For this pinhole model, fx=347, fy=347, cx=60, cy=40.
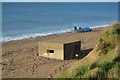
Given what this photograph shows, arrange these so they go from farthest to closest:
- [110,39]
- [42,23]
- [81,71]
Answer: [42,23] → [110,39] → [81,71]

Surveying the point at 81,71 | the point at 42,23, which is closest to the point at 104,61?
the point at 81,71

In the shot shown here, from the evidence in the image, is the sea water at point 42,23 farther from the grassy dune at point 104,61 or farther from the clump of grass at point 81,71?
the clump of grass at point 81,71

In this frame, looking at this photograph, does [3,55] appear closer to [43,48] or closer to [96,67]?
[43,48]

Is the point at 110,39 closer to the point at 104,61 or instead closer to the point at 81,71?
the point at 104,61

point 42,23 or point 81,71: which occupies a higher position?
point 81,71

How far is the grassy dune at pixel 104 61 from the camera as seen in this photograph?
7.79m

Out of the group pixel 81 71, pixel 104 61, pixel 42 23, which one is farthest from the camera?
pixel 42 23

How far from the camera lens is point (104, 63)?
8.30m

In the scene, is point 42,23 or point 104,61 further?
point 42,23

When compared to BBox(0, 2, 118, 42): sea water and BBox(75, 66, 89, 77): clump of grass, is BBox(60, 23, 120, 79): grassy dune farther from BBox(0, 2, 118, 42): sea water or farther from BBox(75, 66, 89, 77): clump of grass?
BBox(0, 2, 118, 42): sea water

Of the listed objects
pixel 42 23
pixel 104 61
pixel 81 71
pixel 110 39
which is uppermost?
pixel 110 39

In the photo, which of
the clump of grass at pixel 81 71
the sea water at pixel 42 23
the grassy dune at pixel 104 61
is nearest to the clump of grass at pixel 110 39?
the grassy dune at pixel 104 61

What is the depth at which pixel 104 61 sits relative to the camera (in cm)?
847

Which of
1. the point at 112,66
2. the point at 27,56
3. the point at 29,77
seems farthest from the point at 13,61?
the point at 112,66
